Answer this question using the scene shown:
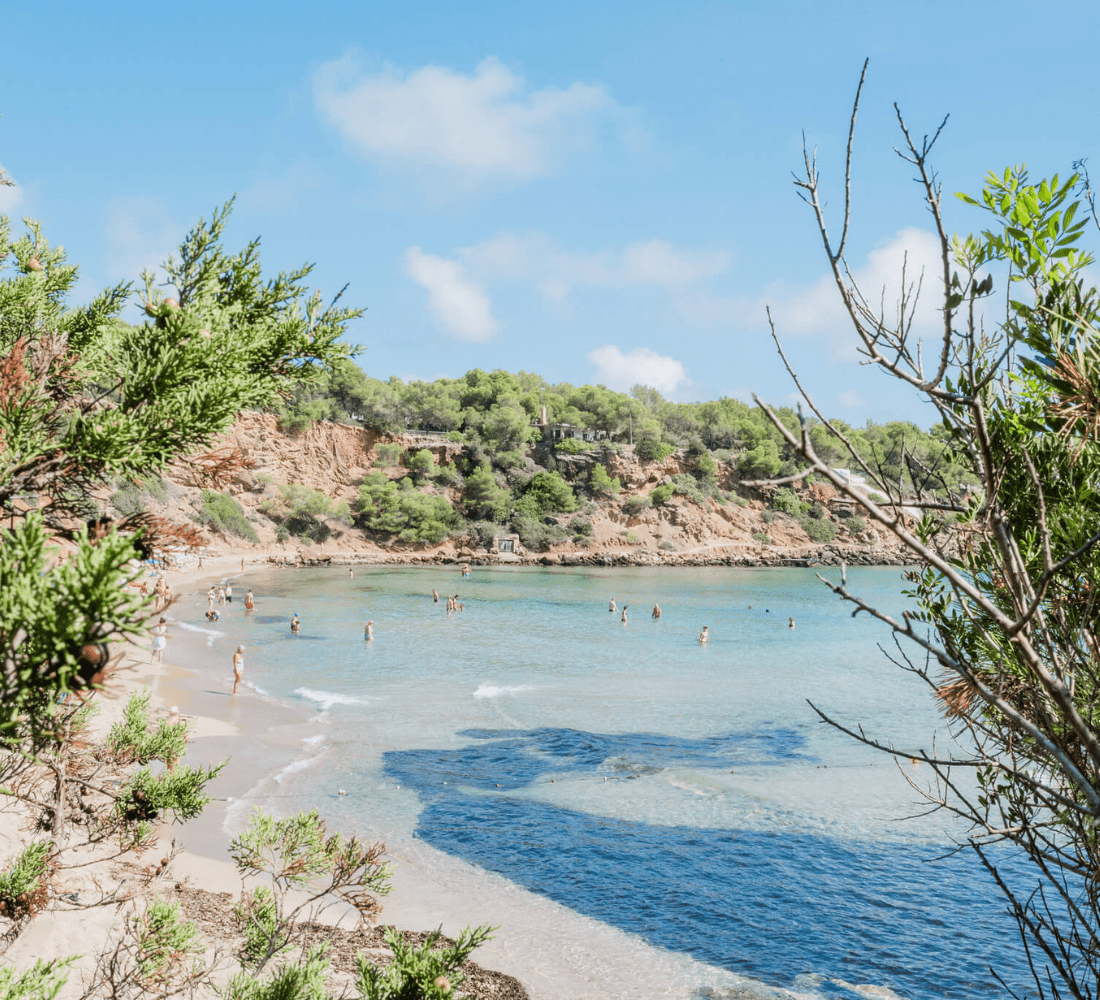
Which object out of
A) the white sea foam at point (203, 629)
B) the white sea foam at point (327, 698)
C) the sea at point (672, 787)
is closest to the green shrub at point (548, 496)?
the sea at point (672, 787)

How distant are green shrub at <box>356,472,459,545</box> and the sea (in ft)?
101

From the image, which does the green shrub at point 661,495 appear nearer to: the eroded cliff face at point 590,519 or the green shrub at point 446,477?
the eroded cliff face at point 590,519

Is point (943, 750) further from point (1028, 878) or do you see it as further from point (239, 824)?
point (239, 824)

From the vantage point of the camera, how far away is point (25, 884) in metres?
5.33

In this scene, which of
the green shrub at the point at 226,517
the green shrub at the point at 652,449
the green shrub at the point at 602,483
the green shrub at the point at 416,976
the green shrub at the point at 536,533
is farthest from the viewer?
Result: the green shrub at the point at 652,449

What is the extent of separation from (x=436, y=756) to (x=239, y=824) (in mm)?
5587

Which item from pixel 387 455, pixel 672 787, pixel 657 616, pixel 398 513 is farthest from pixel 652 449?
pixel 672 787

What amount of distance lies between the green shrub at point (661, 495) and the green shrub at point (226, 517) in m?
38.0

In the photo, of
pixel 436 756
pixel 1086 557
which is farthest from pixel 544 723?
pixel 1086 557

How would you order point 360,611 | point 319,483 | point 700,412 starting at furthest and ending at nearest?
point 700,412
point 319,483
point 360,611

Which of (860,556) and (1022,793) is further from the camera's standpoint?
(860,556)

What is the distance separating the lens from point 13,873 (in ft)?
17.7

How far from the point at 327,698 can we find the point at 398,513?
1768 inches

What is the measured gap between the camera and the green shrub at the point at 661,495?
2992 inches
